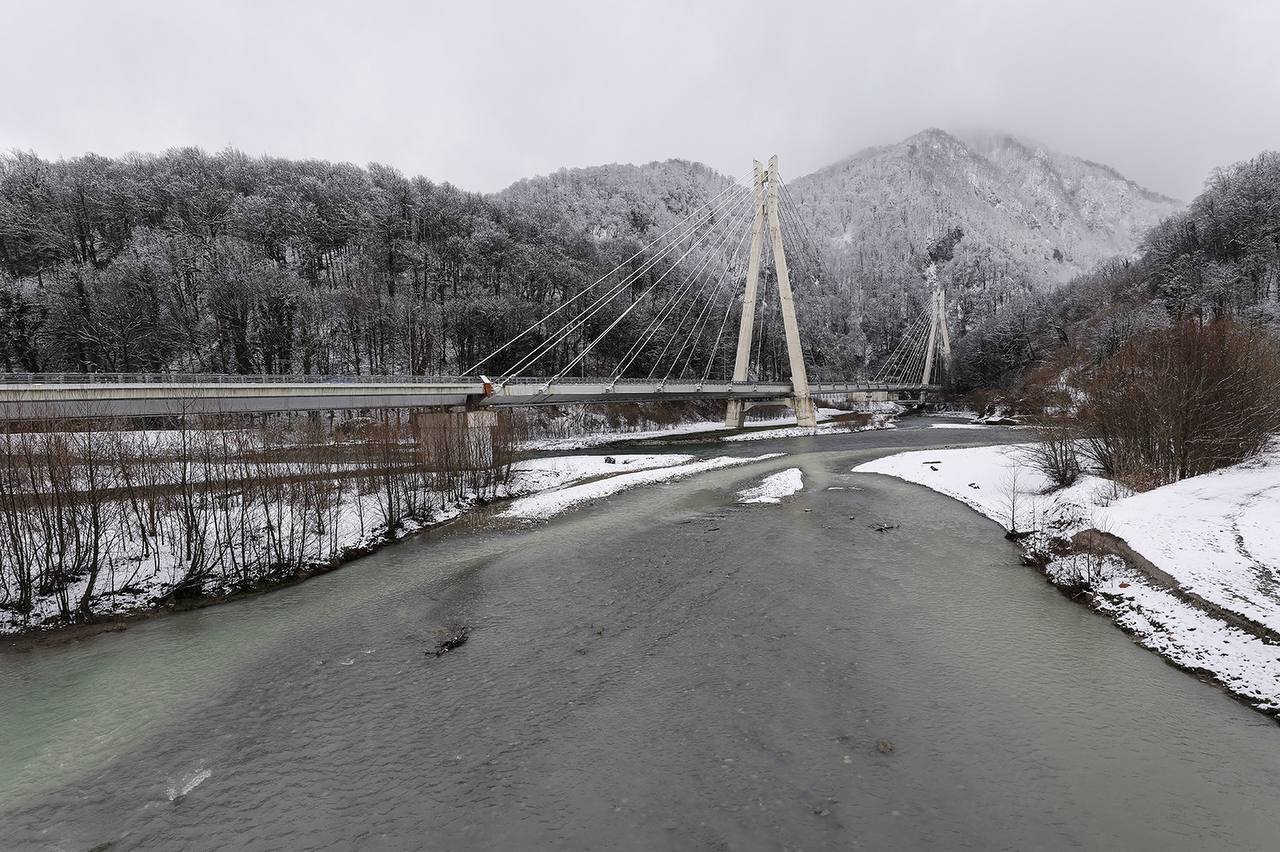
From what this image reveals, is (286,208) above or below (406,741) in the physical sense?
above

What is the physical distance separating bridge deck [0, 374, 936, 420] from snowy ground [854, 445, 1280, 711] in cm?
2614

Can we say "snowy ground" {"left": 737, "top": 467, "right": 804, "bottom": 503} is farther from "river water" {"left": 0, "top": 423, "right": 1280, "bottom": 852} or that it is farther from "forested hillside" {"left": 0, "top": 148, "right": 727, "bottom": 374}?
"forested hillside" {"left": 0, "top": 148, "right": 727, "bottom": 374}

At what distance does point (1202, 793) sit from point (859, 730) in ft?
13.0

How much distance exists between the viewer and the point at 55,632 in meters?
12.1

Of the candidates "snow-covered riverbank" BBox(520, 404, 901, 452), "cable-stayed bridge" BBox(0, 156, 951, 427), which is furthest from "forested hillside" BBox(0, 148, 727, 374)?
"snow-covered riverbank" BBox(520, 404, 901, 452)

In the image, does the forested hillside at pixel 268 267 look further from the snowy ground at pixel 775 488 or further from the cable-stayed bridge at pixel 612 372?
the snowy ground at pixel 775 488

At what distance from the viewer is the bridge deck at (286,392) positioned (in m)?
→ 26.4

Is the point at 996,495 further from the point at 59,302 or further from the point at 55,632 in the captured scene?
the point at 59,302

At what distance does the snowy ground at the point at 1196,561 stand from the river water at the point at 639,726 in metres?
0.68

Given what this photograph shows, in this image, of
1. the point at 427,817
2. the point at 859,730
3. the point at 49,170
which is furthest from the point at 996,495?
the point at 49,170

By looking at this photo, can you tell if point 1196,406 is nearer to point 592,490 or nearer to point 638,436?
point 592,490

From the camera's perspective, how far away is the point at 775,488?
27.5 meters

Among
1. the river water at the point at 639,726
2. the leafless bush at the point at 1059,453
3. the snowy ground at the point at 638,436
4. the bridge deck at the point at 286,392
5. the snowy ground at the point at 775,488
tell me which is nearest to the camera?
the river water at the point at 639,726

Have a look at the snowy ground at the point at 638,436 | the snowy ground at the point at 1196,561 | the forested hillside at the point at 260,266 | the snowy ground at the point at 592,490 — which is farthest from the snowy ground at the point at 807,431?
the snowy ground at the point at 1196,561
